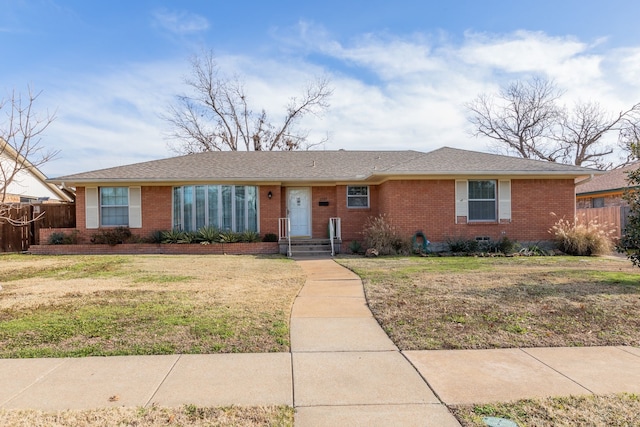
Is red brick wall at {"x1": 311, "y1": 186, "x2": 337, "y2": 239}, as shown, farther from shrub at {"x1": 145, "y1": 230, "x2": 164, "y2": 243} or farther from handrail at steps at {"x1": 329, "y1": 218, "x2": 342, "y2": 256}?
shrub at {"x1": 145, "y1": 230, "x2": 164, "y2": 243}

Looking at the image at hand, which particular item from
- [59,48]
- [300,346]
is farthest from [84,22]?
[300,346]

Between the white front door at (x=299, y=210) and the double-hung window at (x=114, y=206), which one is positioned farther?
the white front door at (x=299, y=210)

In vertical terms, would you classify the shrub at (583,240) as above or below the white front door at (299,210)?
below

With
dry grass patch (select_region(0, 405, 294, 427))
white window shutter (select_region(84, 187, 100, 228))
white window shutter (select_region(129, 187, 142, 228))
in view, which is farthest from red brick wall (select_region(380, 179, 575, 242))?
dry grass patch (select_region(0, 405, 294, 427))

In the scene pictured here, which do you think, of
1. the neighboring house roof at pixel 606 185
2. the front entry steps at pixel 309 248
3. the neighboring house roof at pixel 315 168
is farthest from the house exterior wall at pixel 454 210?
the neighboring house roof at pixel 606 185

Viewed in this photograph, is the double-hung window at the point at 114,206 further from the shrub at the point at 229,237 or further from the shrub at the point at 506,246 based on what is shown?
the shrub at the point at 506,246

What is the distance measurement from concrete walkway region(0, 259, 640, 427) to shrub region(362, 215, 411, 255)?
30.0 ft

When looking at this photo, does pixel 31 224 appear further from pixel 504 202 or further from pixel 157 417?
pixel 504 202

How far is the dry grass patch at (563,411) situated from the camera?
2934mm

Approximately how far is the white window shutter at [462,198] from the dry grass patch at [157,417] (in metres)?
12.8

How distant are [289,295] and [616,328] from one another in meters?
4.76

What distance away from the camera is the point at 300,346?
4.63m

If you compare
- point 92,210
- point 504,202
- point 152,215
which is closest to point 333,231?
point 504,202

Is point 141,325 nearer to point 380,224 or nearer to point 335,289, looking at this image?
point 335,289
